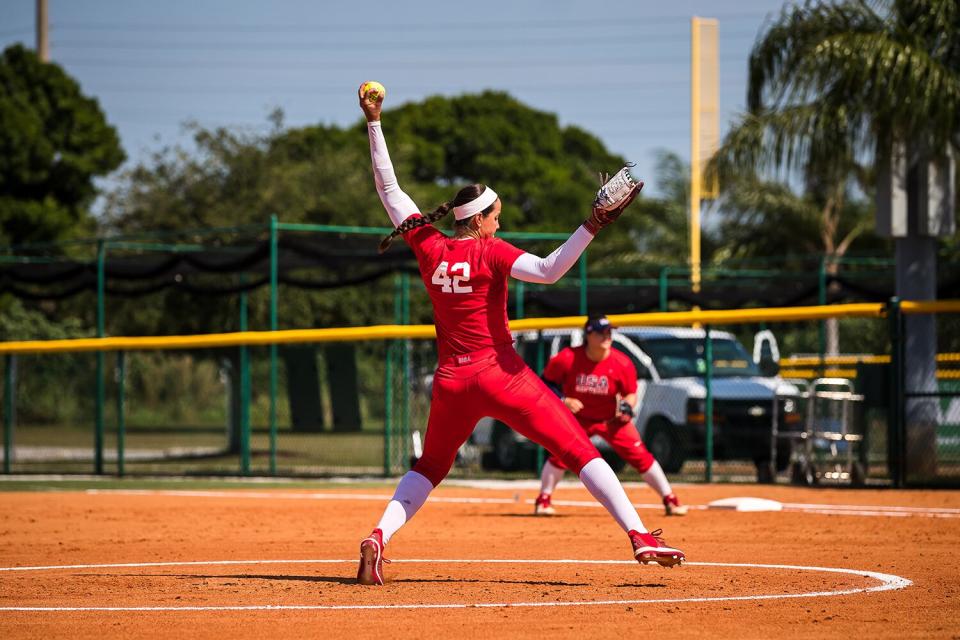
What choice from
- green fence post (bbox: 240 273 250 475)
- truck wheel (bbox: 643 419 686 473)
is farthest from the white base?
green fence post (bbox: 240 273 250 475)

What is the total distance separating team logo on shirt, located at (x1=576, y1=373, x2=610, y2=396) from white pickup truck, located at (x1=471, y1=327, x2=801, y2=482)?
5.31 meters

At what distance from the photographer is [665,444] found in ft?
65.3

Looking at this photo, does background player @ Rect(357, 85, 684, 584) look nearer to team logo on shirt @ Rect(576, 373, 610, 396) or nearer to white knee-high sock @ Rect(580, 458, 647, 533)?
white knee-high sock @ Rect(580, 458, 647, 533)

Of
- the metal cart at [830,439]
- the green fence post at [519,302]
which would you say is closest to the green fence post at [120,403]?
the green fence post at [519,302]

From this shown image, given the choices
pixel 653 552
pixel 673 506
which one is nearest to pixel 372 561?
pixel 653 552

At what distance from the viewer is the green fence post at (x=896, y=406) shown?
54.1ft

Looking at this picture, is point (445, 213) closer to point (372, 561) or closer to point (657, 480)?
point (372, 561)

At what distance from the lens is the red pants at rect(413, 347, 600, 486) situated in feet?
25.6

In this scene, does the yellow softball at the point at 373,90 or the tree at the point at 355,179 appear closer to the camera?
the yellow softball at the point at 373,90

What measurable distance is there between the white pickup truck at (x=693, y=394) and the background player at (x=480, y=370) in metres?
10.6

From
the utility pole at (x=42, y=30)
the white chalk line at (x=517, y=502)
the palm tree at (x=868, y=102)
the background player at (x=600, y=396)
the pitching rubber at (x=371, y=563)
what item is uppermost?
the utility pole at (x=42, y=30)

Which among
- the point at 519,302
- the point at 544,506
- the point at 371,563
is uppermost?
the point at 519,302

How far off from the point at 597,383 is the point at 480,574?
5070mm

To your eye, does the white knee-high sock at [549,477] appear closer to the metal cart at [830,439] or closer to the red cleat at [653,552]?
the metal cart at [830,439]
